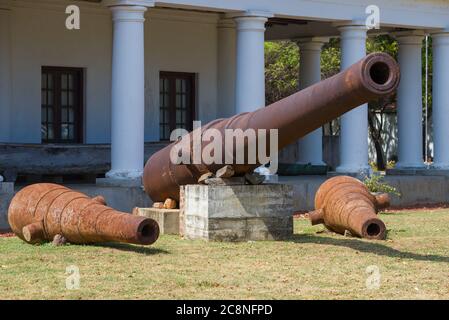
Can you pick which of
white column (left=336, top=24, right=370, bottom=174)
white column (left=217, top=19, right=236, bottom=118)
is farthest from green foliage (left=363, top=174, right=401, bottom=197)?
white column (left=217, top=19, right=236, bottom=118)

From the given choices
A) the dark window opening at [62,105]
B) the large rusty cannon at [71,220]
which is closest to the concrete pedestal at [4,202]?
the large rusty cannon at [71,220]

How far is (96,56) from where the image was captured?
22.6m

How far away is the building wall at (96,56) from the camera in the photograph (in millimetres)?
21422

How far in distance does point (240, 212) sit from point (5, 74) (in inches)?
349

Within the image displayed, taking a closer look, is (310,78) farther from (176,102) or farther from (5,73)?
(5,73)

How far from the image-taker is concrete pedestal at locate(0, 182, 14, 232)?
16.7 m

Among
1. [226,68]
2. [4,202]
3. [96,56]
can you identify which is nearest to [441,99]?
[226,68]

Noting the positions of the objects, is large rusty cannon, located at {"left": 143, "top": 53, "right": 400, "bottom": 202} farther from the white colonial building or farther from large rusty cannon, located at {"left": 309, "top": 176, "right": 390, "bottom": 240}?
the white colonial building

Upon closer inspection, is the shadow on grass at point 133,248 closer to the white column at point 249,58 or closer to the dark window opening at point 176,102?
the white column at point 249,58

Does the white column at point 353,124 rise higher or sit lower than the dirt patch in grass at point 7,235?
higher

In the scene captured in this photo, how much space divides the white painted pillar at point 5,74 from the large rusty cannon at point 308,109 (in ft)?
22.6

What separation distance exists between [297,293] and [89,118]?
13244 mm

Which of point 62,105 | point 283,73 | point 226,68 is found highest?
point 283,73

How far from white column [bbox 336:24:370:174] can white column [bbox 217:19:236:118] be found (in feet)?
10.7
